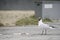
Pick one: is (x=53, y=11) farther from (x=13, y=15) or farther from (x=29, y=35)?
(x=29, y=35)

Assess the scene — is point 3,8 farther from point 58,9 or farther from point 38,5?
point 58,9

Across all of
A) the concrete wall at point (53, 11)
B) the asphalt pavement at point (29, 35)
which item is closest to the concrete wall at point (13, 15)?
the concrete wall at point (53, 11)

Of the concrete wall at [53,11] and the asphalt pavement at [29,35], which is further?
the concrete wall at [53,11]

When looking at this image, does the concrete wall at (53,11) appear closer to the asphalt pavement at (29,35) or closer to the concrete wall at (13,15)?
the concrete wall at (13,15)

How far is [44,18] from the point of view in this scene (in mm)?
10633

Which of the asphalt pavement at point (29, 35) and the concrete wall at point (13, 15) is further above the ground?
the asphalt pavement at point (29, 35)

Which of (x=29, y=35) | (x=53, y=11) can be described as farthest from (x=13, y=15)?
(x=29, y=35)

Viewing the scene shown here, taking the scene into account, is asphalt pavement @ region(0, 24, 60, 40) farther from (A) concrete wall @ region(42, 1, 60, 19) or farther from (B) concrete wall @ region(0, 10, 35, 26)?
(A) concrete wall @ region(42, 1, 60, 19)

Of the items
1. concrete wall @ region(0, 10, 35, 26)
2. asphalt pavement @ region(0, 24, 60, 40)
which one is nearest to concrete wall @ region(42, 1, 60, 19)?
concrete wall @ region(0, 10, 35, 26)

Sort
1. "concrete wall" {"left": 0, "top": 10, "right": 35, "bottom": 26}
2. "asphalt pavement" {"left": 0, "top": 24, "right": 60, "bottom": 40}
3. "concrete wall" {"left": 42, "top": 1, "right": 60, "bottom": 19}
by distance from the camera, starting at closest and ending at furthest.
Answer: "asphalt pavement" {"left": 0, "top": 24, "right": 60, "bottom": 40}, "concrete wall" {"left": 0, "top": 10, "right": 35, "bottom": 26}, "concrete wall" {"left": 42, "top": 1, "right": 60, "bottom": 19}

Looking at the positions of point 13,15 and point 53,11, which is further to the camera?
point 53,11

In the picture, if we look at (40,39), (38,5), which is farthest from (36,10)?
(40,39)

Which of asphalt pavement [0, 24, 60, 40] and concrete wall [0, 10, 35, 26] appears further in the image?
concrete wall [0, 10, 35, 26]

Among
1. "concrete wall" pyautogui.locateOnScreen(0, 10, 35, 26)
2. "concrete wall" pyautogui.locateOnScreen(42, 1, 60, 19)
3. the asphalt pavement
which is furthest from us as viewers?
"concrete wall" pyautogui.locateOnScreen(42, 1, 60, 19)
